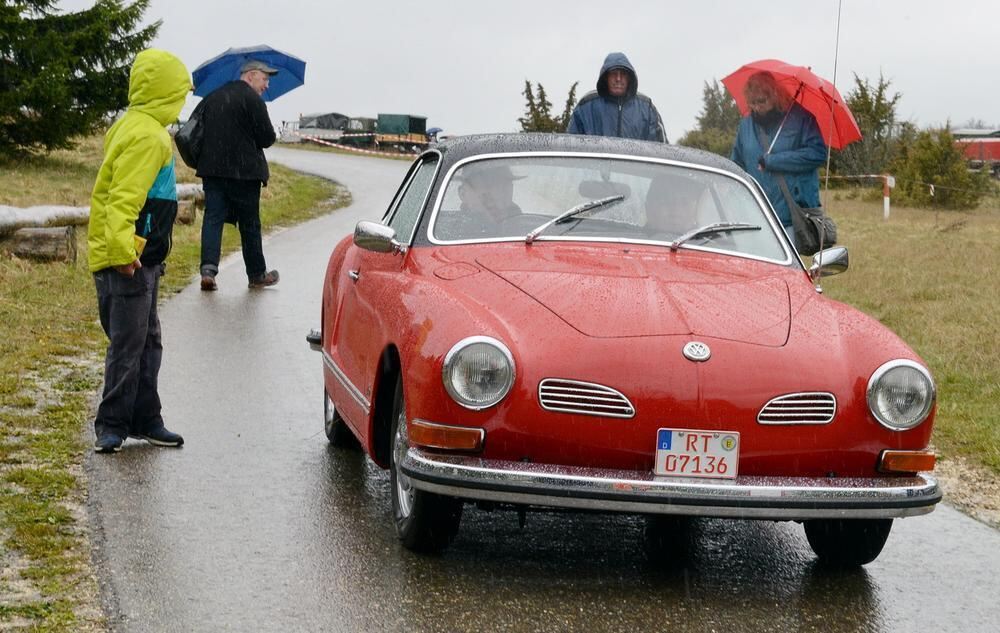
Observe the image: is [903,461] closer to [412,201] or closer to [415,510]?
[415,510]

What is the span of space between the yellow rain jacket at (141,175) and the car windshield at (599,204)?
1.41 m

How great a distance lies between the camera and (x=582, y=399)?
507 cm

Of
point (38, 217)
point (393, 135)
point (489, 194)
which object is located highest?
point (489, 194)

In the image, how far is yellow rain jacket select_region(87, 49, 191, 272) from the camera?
6855 millimetres

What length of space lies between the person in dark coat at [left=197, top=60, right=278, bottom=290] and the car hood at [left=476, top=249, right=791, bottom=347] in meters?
7.96

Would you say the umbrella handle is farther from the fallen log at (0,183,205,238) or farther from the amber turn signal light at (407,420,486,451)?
the fallen log at (0,183,205,238)

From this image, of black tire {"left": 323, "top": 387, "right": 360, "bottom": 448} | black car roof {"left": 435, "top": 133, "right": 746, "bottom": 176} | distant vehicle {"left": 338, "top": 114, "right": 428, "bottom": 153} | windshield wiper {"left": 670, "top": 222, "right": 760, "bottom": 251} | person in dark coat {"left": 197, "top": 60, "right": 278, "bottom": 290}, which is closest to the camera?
windshield wiper {"left": 670, "top": 222, "right": 760, "bottom": 251}

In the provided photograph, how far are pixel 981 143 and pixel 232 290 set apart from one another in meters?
61.5

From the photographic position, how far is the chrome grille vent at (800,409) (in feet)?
16.8

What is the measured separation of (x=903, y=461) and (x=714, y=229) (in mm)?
1683

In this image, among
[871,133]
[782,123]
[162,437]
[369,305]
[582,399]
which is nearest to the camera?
[582,399]

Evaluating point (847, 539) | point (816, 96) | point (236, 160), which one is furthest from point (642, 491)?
point (236, 160)

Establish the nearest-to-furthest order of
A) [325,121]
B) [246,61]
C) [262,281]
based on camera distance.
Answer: [262,281]
[246,61]
[325,121]

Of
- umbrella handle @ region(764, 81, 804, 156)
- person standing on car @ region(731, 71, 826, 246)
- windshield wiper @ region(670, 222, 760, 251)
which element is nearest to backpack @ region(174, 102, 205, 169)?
person standing on car @ region(731, 71, 826, 246)
